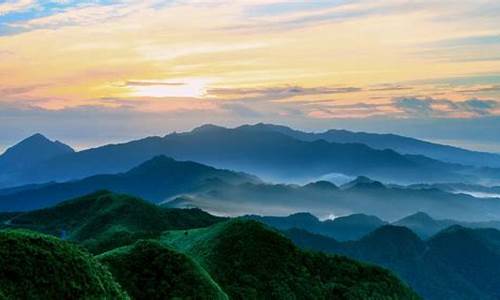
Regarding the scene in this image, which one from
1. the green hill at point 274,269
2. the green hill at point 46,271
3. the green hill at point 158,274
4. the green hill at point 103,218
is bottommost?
the green hill at point 103,218

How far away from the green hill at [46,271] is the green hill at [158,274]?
714 inches

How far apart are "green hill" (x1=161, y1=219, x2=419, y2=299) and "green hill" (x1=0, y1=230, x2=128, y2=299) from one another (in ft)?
108

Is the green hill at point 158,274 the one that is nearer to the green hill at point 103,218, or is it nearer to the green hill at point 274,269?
the green hill at point 274,269

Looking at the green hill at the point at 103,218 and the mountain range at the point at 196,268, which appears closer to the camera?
the mountain range at the point at 196,268

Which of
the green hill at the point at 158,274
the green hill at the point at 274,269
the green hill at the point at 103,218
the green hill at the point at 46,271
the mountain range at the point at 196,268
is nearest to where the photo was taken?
the green hill at the point at 46,271

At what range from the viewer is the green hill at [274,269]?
73062mm

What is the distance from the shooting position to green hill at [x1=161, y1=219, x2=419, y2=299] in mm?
73062

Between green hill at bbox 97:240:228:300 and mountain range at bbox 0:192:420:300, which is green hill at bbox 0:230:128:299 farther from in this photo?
green hill at bbox 97:240:228:300

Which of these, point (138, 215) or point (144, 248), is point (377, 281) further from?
point (138, 215)

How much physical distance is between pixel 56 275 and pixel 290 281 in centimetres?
4319

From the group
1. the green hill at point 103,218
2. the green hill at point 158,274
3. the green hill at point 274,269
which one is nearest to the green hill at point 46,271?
the green hill at point 158,274

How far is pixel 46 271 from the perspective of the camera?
35844mm

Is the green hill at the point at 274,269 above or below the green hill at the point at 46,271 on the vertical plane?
below

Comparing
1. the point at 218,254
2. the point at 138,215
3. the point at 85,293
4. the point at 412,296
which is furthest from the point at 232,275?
the point at 138,215
